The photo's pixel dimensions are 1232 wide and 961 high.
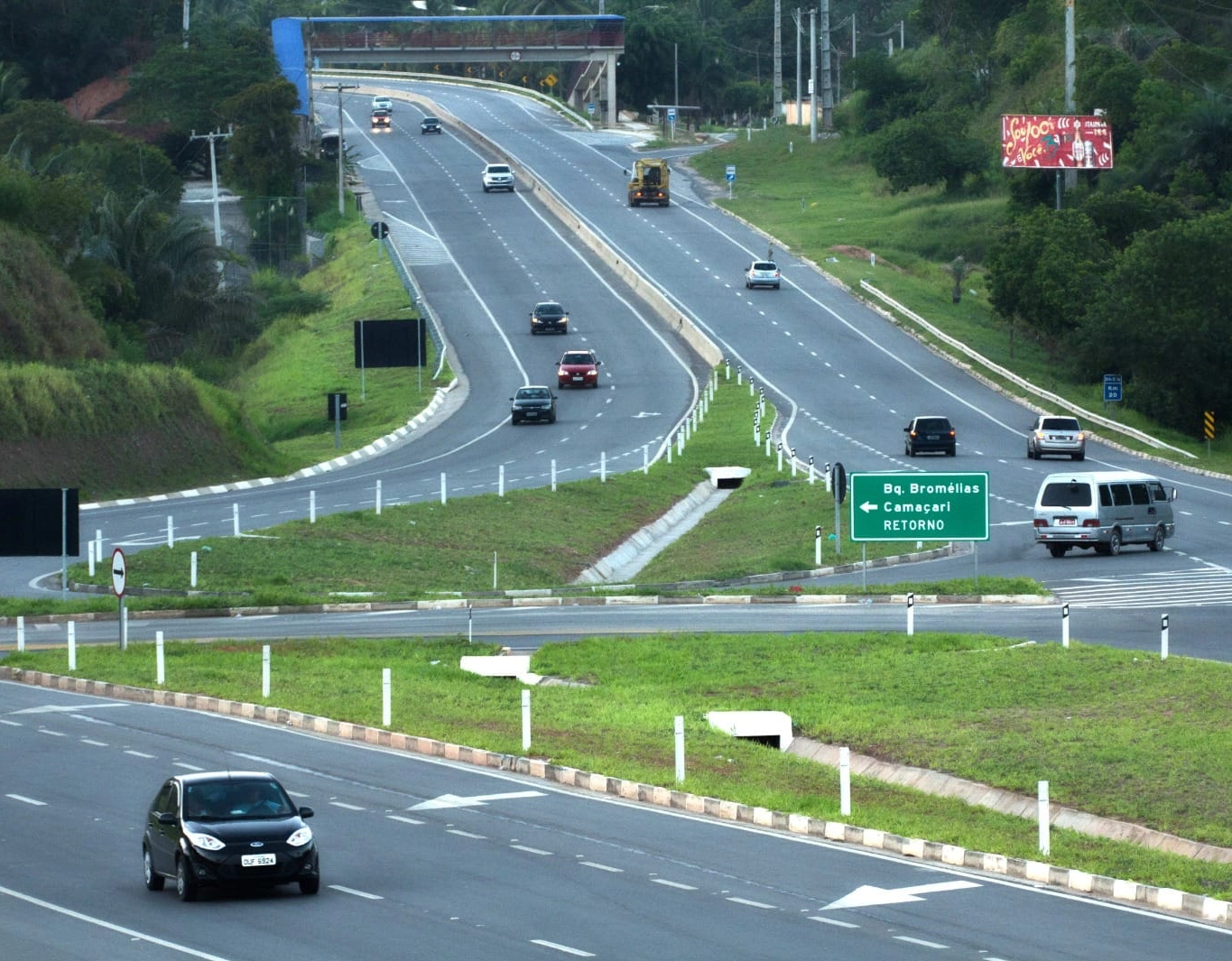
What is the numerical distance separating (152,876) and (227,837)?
1.18 meters

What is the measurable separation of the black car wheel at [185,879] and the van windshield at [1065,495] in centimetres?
3154

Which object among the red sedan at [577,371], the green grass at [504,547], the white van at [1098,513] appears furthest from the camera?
the red sedan at [577,371]

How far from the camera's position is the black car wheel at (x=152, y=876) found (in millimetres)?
17734

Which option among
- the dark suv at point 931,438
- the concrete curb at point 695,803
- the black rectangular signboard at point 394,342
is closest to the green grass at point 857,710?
the concrete curb at point 695,803

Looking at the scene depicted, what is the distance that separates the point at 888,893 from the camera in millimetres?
17312

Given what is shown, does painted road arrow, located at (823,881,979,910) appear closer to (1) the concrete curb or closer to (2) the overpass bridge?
(1) the concrete curb

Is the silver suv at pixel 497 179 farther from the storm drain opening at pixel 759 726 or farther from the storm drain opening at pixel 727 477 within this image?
the storm drain opening at pixel 759 726

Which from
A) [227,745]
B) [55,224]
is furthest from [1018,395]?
[227,745]

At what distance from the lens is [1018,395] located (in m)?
78.1

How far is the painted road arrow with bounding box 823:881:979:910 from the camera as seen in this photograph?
17.0 m

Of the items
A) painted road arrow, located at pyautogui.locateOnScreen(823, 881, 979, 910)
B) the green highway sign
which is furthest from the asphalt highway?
the green highway sign

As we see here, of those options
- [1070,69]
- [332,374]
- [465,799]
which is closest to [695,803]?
[465,799]

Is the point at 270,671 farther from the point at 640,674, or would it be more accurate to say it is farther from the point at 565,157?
the point at 565,157

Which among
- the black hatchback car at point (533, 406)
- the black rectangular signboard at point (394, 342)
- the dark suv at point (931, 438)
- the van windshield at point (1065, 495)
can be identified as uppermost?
the black rectangular signboard at point (394, 342)
